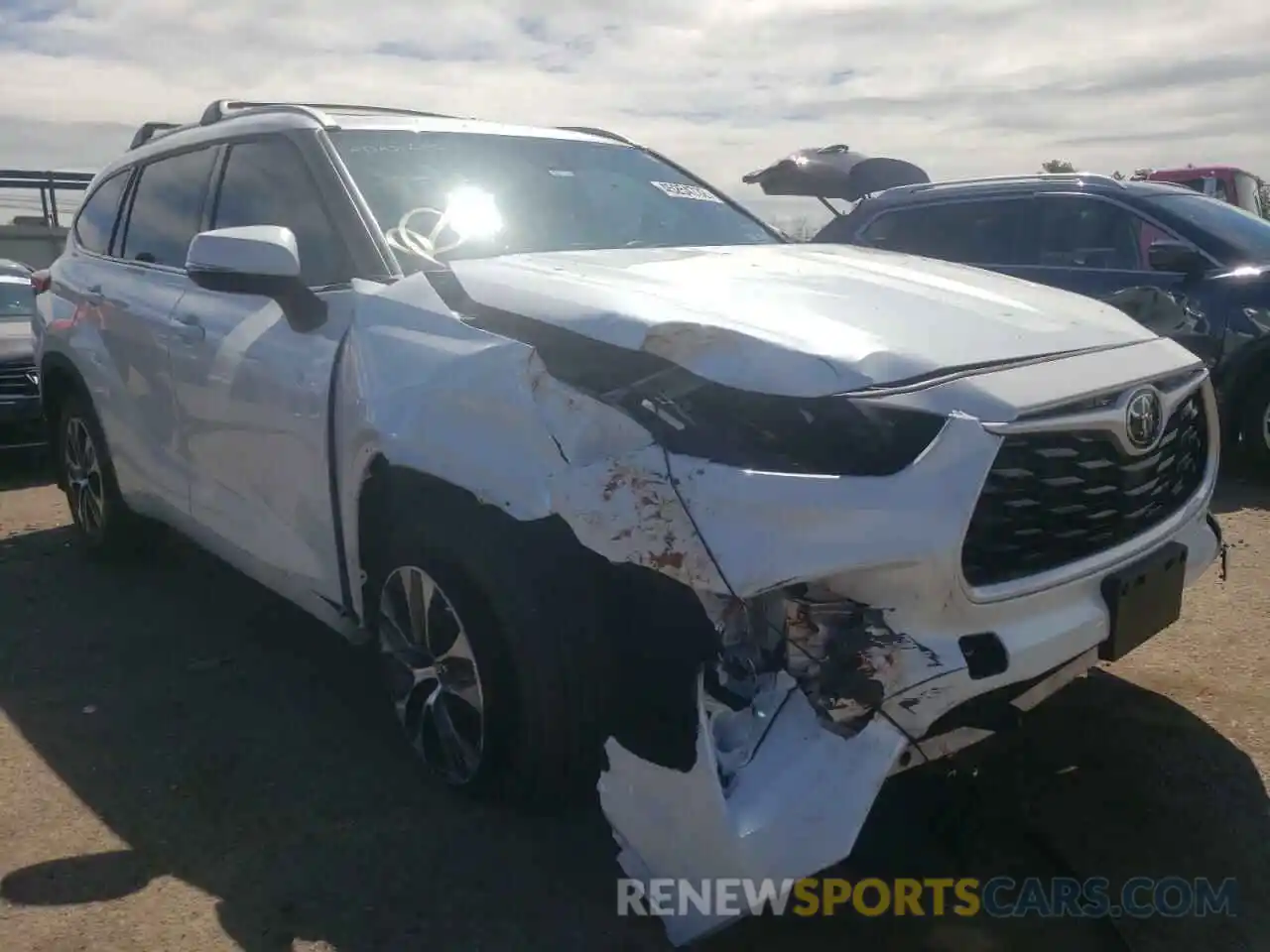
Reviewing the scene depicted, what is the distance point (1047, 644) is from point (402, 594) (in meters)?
1.58

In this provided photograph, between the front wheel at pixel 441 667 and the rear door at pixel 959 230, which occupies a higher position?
the rear door at pixel 959 230

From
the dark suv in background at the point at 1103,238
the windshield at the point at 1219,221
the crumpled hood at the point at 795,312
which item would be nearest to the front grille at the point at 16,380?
the dark suv in background at the point at 1103,238

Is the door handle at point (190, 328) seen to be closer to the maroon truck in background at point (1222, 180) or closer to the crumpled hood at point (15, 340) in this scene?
the crumpled hood at point (15, 340)

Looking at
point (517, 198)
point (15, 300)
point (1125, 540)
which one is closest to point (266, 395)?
point (517, 198)

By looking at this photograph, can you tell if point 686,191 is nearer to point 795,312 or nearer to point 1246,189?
point 795,312

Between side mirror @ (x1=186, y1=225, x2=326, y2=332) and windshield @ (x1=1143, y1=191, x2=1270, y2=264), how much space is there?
209 inches

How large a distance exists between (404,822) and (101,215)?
354 cm

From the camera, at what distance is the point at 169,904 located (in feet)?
9.11

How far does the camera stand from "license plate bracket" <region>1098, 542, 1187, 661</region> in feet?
8.48

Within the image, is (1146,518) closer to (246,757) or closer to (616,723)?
(616,723)

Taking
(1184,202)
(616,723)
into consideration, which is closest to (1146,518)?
(616,723)
